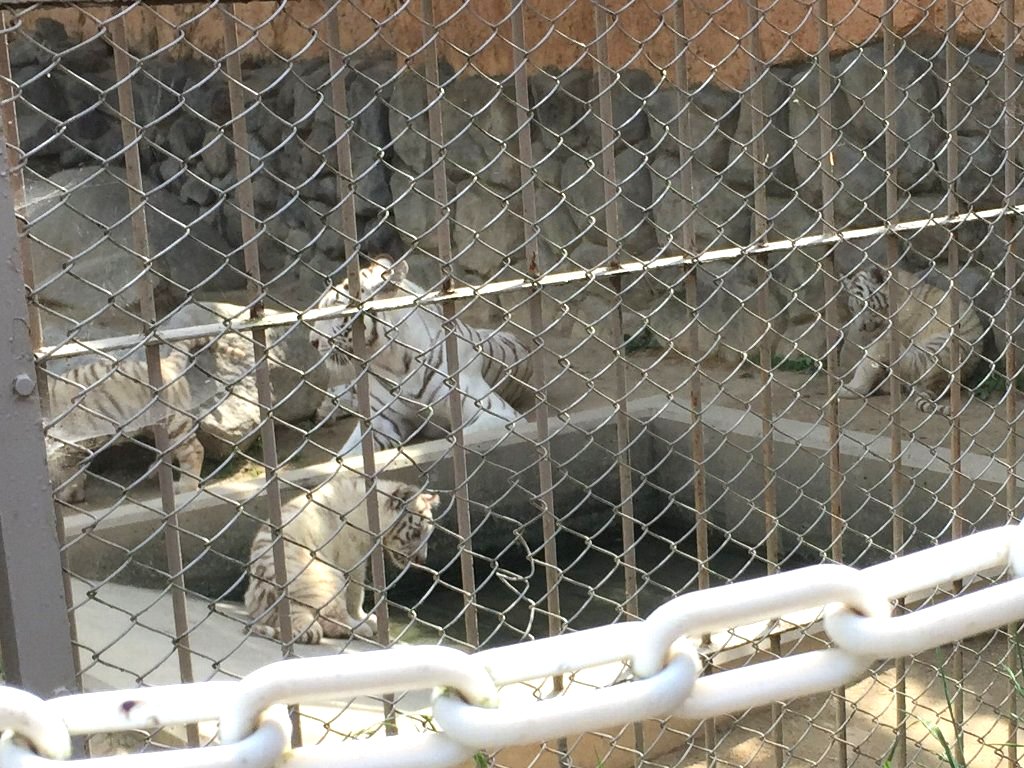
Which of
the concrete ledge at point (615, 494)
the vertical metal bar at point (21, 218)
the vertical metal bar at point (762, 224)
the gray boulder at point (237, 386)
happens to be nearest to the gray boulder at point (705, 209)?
the concrete ledge at point (615, 494)

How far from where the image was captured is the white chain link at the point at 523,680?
1.02 meters

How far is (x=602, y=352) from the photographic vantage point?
27.6ft

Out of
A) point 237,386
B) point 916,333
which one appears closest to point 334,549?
point 237,386

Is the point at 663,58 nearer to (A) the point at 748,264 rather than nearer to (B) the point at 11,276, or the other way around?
(A) the point at 748,264

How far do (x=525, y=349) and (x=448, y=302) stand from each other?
571 centimetres

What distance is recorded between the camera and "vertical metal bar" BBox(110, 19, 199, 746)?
2.02m

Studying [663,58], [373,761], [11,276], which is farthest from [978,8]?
[373,761]

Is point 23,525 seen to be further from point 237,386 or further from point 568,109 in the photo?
point 568,109

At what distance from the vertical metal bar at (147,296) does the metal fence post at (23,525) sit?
20 cm

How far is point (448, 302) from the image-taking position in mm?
2414

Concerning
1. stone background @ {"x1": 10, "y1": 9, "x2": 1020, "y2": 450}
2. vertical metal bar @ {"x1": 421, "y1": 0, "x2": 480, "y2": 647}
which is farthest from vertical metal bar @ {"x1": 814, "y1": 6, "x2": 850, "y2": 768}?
stone background @ {"x1": 10, "y1": 9, "x2": 1020, "y2": 450}

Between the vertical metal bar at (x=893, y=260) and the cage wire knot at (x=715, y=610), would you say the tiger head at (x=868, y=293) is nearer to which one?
the vertical metal bar at (x=893, y=260)

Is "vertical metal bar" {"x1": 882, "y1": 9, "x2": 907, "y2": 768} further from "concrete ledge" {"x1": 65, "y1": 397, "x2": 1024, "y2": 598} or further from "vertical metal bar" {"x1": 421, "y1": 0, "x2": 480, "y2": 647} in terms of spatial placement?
"concrete ledge" {"x1": 65, "y1": 397, "x2": 1024, "y2": 598}

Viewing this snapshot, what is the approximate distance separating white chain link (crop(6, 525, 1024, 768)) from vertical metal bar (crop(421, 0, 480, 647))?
Answer: 1.20 metres
